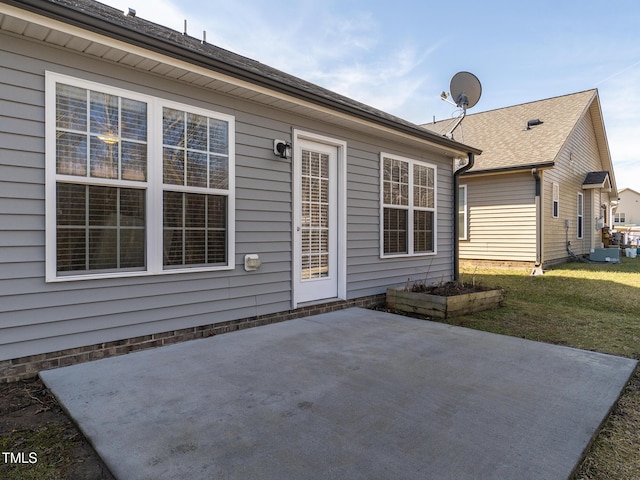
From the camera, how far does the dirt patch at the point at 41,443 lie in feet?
5.56

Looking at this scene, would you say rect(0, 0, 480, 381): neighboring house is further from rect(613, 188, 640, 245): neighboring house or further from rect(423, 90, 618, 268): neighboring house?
rect(613, 188, 640, 245): neighboring house

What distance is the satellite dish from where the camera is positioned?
24.3 feet

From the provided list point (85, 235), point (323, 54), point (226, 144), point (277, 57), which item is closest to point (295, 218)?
point (226, 144)

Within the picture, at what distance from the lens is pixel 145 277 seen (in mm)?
3365

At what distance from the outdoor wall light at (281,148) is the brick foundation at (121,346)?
1.90 metres

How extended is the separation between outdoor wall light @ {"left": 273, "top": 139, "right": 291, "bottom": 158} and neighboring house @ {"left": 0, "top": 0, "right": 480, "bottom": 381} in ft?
0.08

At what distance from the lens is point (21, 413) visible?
89.2 inches

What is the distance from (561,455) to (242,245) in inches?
126

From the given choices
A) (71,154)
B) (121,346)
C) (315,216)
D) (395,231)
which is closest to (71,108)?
(71,154)

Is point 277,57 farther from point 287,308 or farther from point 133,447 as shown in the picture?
point 133,447

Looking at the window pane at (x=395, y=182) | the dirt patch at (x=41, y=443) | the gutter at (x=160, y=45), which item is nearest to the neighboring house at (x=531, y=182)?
the window pane at (x=395, y=182)

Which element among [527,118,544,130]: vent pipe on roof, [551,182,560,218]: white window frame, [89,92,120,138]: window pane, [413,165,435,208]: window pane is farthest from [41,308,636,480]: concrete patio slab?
[527,118,544,130]: vent pipe on roof

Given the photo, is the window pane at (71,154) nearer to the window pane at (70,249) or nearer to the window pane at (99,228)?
the window pane at (99,228)

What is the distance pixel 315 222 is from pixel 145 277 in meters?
2.30
